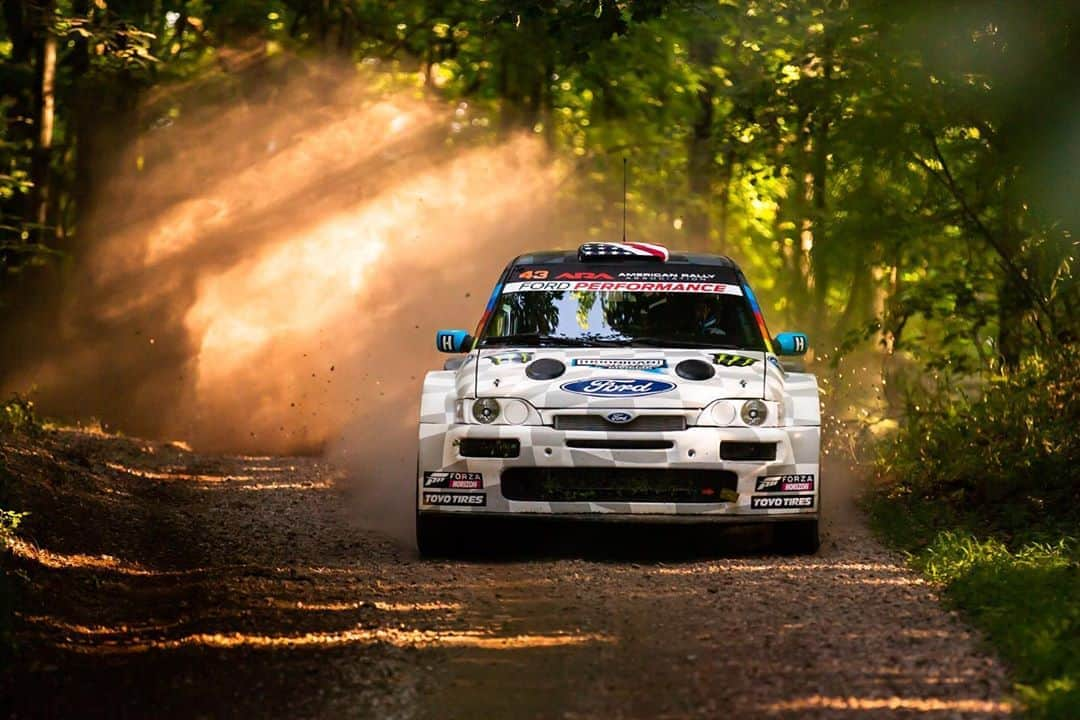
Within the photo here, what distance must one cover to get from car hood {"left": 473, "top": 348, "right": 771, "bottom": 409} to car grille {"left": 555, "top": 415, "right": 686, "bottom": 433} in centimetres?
7

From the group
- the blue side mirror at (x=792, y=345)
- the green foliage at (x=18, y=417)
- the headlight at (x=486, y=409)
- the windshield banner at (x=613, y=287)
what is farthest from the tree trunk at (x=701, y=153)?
the headlight at (x=486, y=409)

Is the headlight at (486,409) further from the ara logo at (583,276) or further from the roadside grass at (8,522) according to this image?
the roadside grass at (8,522)

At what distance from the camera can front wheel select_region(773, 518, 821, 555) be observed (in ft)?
32.8

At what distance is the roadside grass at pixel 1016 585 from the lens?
6402 mm

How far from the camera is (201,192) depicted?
2295 centimetres

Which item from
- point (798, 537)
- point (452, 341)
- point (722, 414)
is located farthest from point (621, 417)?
point (452, 341)

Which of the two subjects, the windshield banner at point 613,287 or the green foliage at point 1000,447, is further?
the green foliage at point 1000,447

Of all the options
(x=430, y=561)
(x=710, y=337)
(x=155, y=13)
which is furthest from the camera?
(x=155, y=13)

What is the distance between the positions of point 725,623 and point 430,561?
109 inches

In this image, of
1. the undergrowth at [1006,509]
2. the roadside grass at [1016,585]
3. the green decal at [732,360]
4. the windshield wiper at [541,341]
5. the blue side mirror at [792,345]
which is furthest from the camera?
the blue side mirror at [792,345]

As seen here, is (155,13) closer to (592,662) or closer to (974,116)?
(974,116)

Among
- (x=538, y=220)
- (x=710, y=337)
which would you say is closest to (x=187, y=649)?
(x=710, y=337)

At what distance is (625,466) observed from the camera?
32.1ft

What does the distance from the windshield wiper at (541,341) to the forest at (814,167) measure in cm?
233
